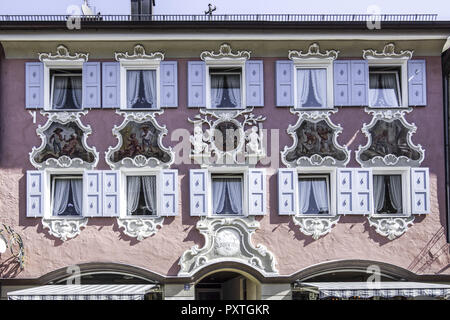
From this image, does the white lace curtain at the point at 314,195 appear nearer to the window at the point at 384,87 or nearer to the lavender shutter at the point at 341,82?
the lavender shutter at the point at 341,82

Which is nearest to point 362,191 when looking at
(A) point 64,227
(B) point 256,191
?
(B) point 256,191

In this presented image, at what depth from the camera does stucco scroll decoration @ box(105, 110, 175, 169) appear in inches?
629

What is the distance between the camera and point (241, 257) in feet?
51.6

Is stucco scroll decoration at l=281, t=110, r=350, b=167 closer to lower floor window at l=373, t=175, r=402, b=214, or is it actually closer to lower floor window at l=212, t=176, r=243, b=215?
lower floor window at l=373, t=175, r=402, b=214

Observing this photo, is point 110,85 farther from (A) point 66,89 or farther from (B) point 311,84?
(B) point 311,84

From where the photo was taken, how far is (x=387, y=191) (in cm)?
1633

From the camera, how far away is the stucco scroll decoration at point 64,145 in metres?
15.9

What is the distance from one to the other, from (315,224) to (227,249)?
2.20 meters

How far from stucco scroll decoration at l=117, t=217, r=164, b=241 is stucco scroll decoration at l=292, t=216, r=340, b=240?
10.9 ft

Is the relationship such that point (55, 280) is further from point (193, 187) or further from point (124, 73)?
point (124, 73)

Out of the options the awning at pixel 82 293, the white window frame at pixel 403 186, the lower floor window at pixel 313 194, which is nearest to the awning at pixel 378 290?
the white window frame at pixel 403 186

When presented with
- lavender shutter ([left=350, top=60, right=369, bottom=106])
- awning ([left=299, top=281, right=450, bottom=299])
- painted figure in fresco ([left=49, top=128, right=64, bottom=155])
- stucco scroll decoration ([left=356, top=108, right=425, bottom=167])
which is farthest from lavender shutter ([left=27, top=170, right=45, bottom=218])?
lavender shutter ([left=350, top=60, right=369, bottom=106])

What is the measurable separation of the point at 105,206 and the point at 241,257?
11.4ft
